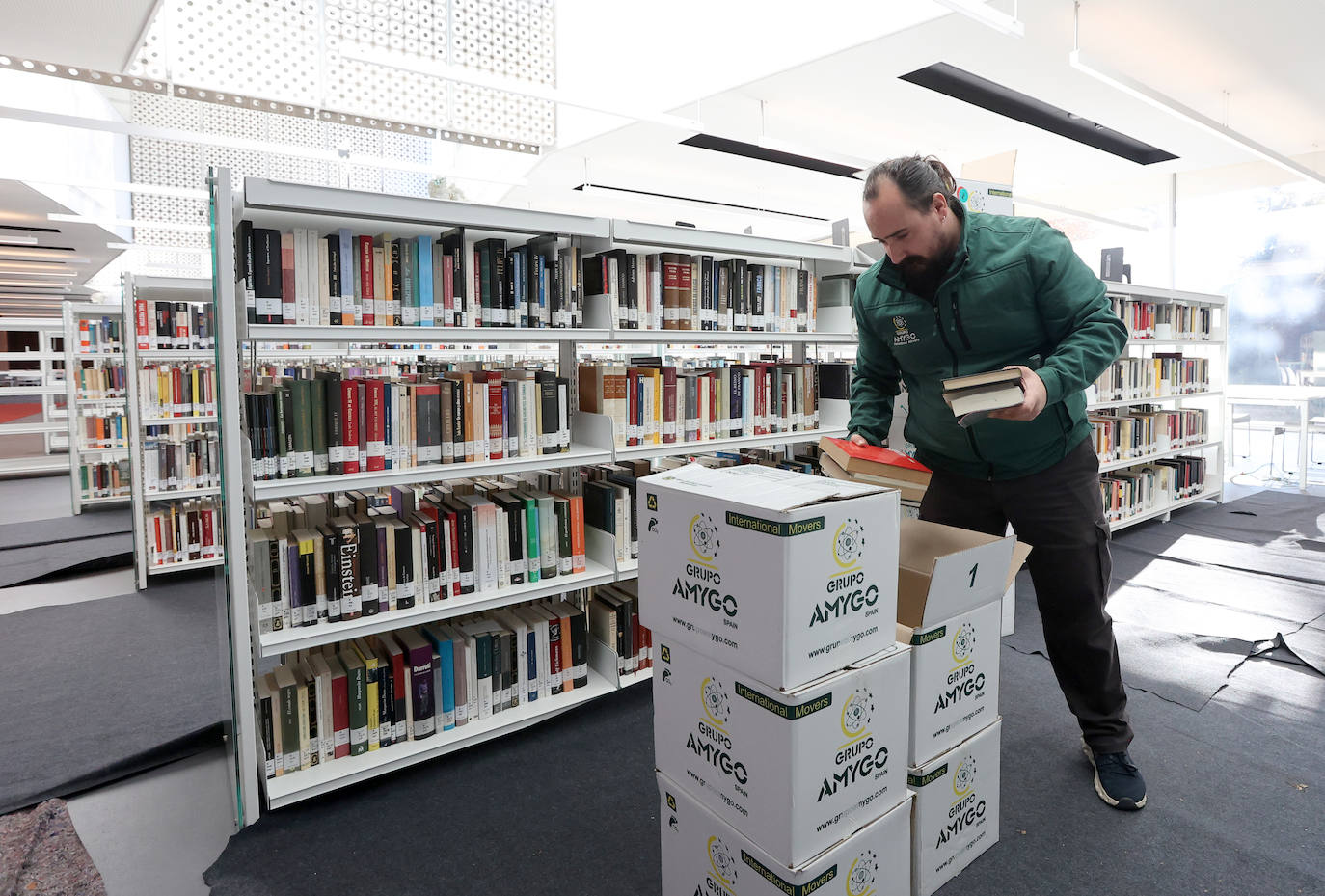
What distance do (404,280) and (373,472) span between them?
2.04 feet

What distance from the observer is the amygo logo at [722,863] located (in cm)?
147

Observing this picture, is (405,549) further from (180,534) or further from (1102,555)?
(180,534)

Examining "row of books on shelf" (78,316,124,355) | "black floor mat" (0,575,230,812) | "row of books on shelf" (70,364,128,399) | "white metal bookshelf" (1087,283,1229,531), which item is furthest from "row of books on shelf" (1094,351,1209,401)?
"row of books on shelf" (70,364,128,399)

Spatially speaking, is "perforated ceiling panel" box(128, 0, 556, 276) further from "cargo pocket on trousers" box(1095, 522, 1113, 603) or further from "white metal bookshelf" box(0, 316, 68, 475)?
"white metal bookshelf" box(0, 316, 68, 475)

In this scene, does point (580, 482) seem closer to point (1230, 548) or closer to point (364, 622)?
point (364, 622)

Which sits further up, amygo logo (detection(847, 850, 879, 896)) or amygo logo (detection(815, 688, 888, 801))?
amygo logo (detection(815, 688, 888, 801))

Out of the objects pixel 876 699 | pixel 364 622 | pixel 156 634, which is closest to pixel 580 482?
pixel 364 622

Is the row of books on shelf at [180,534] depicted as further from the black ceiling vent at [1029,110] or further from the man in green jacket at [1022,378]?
the black ceiling vent at [1029,110]

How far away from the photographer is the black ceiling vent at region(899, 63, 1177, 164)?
6.86m

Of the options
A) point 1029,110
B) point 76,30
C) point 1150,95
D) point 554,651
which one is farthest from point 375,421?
point 1029,110

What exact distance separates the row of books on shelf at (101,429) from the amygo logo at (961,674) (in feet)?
22.3

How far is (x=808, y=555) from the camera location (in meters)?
1.31

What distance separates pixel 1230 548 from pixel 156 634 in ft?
21.6

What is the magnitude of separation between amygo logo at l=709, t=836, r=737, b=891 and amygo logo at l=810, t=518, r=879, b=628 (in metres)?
0.53
